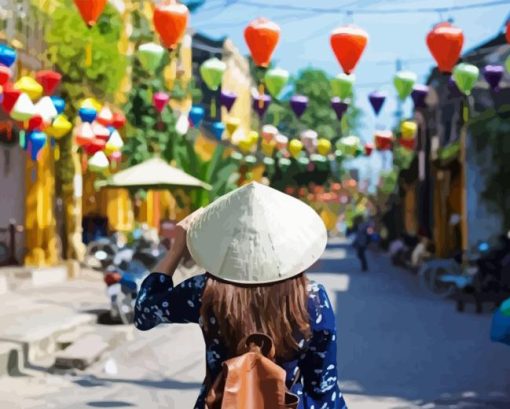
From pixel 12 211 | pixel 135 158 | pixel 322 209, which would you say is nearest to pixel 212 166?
pixel 135 158

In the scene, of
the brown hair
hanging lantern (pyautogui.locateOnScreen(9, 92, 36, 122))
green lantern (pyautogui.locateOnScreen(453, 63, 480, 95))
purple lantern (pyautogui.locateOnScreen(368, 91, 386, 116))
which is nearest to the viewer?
the brown hair

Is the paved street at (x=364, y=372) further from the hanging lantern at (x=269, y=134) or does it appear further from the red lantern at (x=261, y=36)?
the hanging lantern at (x=269, y=134)

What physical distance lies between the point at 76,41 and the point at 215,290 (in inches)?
751

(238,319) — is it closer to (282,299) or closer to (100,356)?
(282,299)

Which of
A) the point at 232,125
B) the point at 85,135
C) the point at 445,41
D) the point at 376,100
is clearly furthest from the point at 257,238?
the point at 232,125

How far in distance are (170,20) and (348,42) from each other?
6.26 ft

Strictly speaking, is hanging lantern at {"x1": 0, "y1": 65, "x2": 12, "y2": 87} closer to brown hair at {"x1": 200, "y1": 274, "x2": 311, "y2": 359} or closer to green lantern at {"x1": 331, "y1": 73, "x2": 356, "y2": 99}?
green lantern at {"x1": 331, "y1": 73, "x2": 356, "y2": 99}

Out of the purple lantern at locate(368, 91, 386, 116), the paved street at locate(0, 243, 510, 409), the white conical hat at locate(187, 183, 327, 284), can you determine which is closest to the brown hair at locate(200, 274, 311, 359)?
the white conical hat at locate(187, 183, 327, 284)

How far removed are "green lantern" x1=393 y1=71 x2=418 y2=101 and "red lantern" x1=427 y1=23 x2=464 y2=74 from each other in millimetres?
3122

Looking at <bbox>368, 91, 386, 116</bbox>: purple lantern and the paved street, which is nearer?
the paved street

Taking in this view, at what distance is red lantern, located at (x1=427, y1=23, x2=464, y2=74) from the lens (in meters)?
10.2

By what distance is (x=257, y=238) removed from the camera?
2.83 m

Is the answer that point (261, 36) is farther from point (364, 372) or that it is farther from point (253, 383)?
point (253, 383)

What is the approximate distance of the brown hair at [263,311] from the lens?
2.78 m
